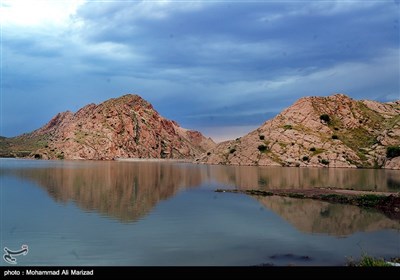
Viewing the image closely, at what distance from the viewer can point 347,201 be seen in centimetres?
6412

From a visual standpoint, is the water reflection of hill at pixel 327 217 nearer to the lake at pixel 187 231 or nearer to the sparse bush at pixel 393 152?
the lake at pixel 187 231

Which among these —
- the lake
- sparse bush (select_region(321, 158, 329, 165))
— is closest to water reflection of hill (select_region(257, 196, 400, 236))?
the lake

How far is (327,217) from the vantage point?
50656 mm

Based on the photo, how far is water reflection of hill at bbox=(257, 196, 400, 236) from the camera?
43.8 metres

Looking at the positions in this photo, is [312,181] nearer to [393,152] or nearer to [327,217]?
[327,217]

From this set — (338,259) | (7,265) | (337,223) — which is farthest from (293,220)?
(7,265)

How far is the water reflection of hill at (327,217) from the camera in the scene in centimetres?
4378

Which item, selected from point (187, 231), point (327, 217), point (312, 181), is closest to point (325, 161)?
point (312, 181)

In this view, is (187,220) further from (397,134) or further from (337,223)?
(397,134)

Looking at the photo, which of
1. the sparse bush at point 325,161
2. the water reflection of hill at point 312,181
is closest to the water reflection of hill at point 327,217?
the water reflection of hill at point 312,181

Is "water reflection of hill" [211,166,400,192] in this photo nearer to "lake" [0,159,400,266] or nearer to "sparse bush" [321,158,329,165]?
"lake" [0,159,400,266]

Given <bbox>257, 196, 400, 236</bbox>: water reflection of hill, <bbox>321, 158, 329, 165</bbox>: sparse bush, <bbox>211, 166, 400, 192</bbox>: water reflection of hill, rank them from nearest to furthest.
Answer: <bbox>257, 196, 400, 236</bbox>: water reflection of hill → <bbox>211, 166, 400, 192</bbox>: water reflection of hill → <bbox>321, 158, 329, 165</bbox>: sparse bush

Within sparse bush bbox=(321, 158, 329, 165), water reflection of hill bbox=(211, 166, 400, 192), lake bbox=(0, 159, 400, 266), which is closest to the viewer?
lake bbox=(0, 159, 400, 266)

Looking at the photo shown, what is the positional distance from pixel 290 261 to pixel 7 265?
19.8 m
